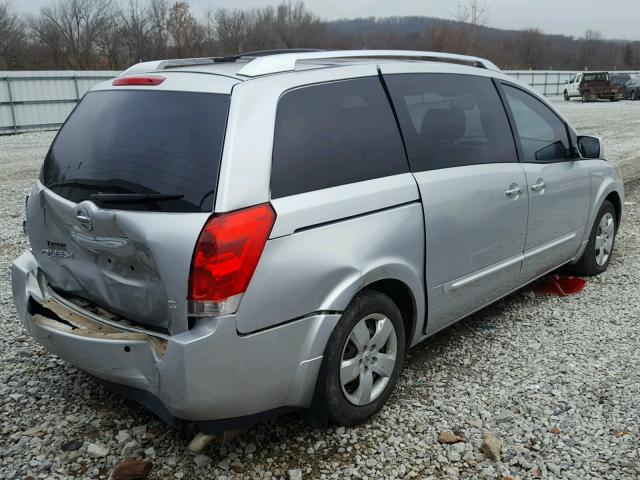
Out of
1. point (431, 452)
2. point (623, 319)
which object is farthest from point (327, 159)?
point (623, 319)

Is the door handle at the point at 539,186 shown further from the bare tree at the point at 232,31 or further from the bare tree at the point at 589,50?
the bare tree at the point at 589,50

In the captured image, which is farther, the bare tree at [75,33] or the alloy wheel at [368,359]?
the bare tree at [75,33]

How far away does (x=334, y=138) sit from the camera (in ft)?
9.91

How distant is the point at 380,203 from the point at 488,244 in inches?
42.1

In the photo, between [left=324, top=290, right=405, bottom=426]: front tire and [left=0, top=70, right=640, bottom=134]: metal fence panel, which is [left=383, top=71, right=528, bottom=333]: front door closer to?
[left=324, top=290, right=405, bottom=426]: front tire

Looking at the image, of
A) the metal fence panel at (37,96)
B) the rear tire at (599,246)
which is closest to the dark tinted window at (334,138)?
the rear tire at (599,246)

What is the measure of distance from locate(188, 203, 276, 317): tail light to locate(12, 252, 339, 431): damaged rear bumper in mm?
71

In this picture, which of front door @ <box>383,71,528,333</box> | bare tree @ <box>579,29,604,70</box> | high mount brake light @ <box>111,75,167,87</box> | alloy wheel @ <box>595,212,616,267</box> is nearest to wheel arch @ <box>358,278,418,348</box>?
front door @ <box>383,71,528,333</box>

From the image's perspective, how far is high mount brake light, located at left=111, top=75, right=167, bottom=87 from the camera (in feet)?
9.78

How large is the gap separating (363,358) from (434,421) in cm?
55

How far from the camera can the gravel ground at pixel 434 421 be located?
9.45 feet

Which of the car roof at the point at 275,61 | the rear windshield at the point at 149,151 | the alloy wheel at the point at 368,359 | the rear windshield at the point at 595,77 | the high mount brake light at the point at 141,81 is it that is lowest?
the rear windshield at the point at 595,77

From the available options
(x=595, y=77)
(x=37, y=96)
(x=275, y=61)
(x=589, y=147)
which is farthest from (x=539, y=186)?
(x=595, y=77)

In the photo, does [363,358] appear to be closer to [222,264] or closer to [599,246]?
[222,264]
